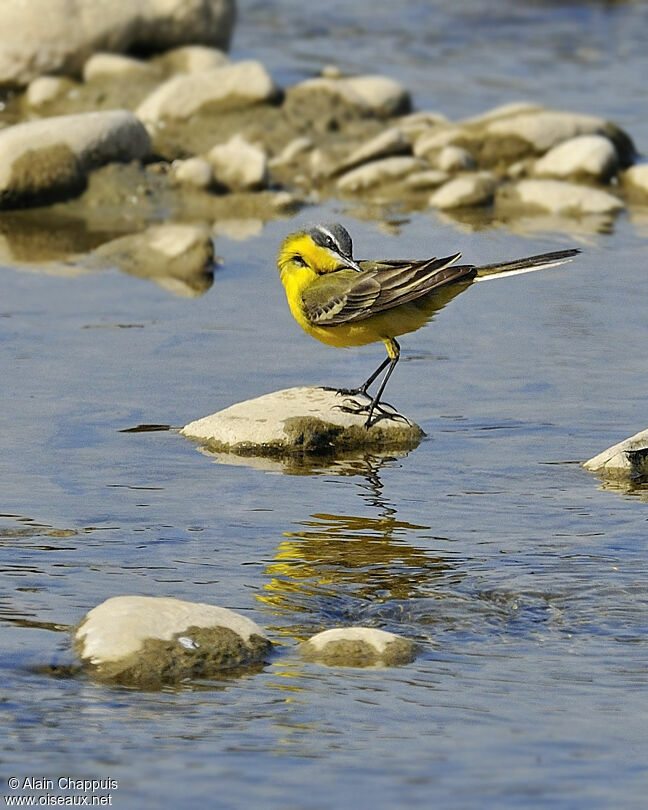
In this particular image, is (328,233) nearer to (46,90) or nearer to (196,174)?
(196,174)

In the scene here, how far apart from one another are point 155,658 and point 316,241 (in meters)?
3.85

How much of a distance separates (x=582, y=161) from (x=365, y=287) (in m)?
7.23

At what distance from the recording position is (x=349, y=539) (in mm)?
6988

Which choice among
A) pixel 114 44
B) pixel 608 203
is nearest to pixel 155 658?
pixel 608 203

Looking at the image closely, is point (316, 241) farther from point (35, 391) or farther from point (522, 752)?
point (522, 752)

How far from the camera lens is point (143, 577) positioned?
20.8ft

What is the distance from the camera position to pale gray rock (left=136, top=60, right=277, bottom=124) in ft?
54.0

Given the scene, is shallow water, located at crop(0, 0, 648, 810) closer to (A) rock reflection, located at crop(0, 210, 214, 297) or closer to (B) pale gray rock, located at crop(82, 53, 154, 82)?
(A) rock reflection, located at crop(0, 210, 214, 297)

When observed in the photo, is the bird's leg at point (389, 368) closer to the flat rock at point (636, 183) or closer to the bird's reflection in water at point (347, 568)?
the bird's reflection in water at point (347, 568)

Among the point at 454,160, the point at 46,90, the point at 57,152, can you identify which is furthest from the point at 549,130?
the point at 46,90

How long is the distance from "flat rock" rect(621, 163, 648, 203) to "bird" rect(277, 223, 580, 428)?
673 cm

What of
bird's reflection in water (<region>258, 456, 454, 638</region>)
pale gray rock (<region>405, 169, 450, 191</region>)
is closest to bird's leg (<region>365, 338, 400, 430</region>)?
bird's reflection in water (<region>258, 456, 454, 638</region>)

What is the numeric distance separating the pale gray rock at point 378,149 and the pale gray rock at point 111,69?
9.83ft

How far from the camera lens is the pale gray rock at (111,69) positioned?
17.4 m
